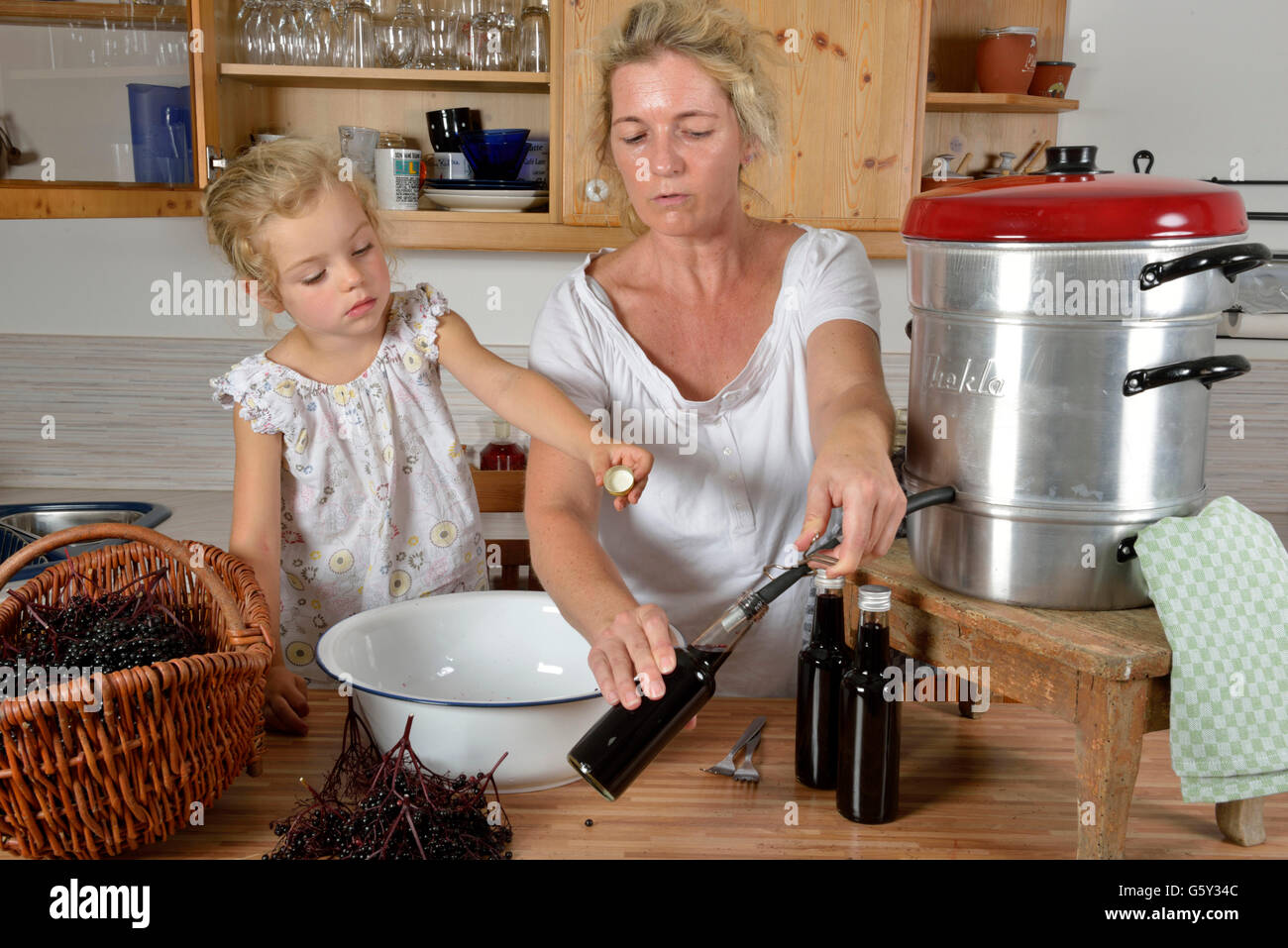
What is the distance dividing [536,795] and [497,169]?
1.66 meters

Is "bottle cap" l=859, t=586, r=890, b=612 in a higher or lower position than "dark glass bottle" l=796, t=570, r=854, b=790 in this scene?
higher

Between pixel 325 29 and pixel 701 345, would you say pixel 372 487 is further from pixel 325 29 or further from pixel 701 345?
pixel 325 29

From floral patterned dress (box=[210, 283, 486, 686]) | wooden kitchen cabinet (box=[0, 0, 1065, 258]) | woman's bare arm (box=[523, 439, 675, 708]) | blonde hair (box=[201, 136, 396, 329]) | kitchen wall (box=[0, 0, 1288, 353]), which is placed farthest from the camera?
kitchen wall (box=[0, 0, 1288, 353])

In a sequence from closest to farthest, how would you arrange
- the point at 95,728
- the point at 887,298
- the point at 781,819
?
1. the point at 95,728
2. the point at 781,819
3. the point at 887,298

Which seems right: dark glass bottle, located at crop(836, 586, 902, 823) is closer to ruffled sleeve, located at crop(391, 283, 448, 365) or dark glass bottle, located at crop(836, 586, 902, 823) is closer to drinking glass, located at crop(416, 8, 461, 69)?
ruffled sleeve, located at crop(391, 283, 448, 365)

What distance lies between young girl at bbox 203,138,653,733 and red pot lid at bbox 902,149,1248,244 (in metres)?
0.47

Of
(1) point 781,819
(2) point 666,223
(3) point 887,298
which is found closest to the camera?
(1) point 781,819

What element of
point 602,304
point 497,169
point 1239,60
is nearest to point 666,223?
point 602,304

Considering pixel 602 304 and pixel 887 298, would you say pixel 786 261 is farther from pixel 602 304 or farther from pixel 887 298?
pixel 887 298

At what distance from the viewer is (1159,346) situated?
0.83 m

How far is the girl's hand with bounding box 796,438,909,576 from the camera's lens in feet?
2.97

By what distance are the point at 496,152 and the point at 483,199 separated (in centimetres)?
10

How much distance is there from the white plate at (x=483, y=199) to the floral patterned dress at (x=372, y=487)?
911mm

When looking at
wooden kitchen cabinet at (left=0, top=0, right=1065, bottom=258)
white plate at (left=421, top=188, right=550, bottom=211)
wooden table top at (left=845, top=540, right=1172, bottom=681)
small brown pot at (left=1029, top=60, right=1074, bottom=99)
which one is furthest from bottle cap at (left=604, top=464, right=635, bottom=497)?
small brown pot at (left=1029, top=60, right=1074, bottom=99)
